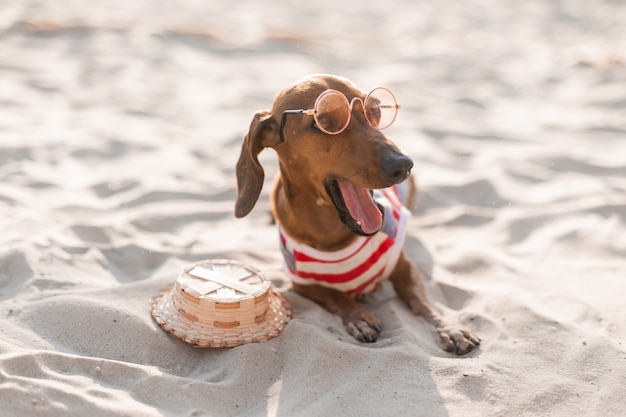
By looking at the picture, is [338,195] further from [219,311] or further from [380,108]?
[219,311]

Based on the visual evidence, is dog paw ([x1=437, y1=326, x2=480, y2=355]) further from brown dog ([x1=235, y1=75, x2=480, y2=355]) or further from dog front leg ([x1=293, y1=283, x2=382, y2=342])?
dog front leg ([x1=293, y1=283, x2=382, y2=342])

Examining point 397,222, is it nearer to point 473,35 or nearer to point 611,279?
point 611,279

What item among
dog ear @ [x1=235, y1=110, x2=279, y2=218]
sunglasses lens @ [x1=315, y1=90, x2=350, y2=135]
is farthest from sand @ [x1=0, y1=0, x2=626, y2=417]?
sunglasses lens @ [x1=315, y1=90, x2=350, y2=135]

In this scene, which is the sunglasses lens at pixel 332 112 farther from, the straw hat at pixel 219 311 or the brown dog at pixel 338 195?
the straw hat at pixel 219 311

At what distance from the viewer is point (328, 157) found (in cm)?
321

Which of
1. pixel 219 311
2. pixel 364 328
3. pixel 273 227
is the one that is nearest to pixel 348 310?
pixel 364 328

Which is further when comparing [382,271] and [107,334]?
[382,271]

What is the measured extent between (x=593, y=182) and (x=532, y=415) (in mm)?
2787

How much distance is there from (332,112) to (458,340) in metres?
1.13

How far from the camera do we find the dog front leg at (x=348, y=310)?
3350 millimetres

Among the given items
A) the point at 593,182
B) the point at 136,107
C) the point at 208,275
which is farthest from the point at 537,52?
the point at 208,275

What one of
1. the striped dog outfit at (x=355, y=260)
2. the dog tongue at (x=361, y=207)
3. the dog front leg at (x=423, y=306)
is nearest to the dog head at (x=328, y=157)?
the dog tongue at (x=361, y=207)

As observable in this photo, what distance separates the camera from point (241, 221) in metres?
4.78

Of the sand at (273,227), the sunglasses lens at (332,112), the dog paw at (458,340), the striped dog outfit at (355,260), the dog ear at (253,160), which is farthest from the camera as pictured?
the striped dog outfit at (355,260)
